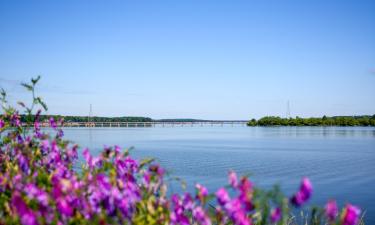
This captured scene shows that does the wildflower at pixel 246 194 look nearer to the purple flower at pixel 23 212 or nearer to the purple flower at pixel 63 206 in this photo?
the purple flower at pixel 63 206

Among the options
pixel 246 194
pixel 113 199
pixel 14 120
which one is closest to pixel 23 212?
pixel 113 199

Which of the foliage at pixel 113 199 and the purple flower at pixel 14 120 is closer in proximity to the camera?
the foliage at pixel 113 199

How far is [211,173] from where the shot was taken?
2117cm

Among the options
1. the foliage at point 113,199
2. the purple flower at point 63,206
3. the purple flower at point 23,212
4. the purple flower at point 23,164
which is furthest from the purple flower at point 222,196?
the purple flower at point 23,164

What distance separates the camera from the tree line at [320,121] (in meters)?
131

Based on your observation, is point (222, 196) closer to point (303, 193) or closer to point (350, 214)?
point (303, 193)

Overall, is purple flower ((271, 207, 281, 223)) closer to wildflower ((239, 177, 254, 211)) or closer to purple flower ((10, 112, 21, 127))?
wildflower ((239, 177, 254, 211))

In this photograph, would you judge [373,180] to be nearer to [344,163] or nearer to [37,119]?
[344,163]

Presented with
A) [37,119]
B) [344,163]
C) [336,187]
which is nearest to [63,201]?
[37,119]

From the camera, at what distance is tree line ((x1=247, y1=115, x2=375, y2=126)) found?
13138 cm

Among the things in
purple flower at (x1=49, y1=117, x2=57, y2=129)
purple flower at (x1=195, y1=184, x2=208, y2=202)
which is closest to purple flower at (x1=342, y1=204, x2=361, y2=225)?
purple flower at (x1=195, y1=184, x2=208, y2=202)

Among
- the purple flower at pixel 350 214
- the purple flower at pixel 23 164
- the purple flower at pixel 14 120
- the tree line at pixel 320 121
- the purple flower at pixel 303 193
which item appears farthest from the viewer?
the tree line at pixel 320 121

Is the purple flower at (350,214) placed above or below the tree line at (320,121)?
below

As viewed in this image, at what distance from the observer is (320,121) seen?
139375 millimetres
